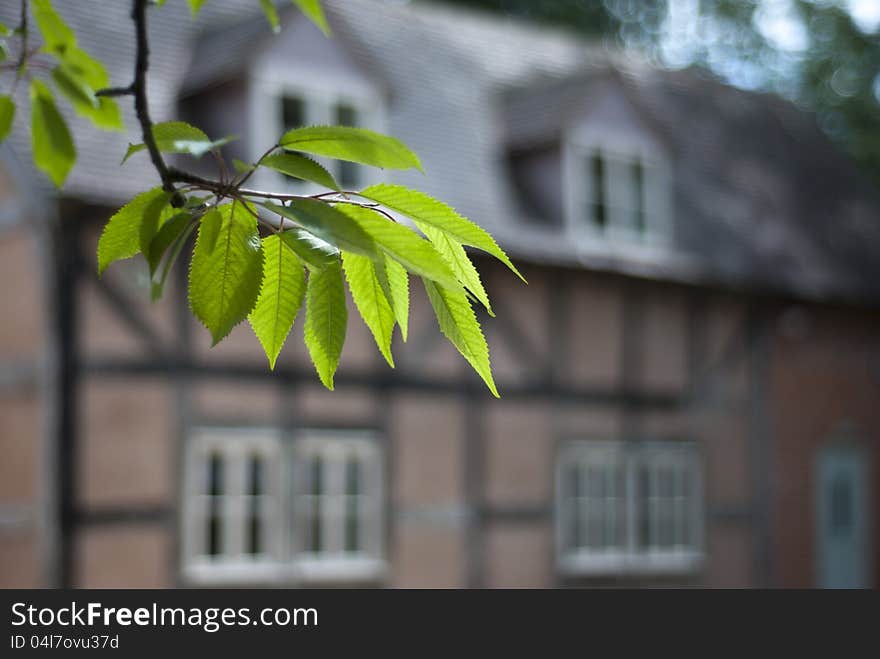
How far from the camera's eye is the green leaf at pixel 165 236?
1466 mm

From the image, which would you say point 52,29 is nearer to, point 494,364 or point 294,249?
point 294,249

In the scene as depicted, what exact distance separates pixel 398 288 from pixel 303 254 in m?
0.14

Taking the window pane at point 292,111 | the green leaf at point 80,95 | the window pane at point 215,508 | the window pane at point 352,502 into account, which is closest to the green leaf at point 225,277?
the green leaf at point 80,95

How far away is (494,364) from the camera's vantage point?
1270 centimetres

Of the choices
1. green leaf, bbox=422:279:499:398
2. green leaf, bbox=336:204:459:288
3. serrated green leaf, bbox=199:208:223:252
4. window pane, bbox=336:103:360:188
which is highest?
window pane, bbox=336:103:360:188

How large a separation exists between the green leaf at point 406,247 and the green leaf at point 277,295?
0.50 feet

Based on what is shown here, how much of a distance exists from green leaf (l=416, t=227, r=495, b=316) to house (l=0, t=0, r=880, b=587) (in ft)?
30.8

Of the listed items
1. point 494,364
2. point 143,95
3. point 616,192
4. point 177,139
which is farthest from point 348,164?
point 177,139

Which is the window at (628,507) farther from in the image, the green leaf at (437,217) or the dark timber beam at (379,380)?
the green leaf at (437,217)

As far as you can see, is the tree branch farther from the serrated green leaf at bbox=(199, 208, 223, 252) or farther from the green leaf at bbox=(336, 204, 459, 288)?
the green leaf at bbox=(336, 204, 459, 288)

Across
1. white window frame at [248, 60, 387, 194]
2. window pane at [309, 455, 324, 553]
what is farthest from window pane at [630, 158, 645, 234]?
window pane at [309, 455, 324, 553]

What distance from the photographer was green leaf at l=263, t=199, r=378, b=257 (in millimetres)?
1364

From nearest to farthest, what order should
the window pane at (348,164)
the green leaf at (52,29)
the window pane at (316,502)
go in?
the green leaf at (52,29) → the window pane at (316,502) → the window pane at (348,164)
